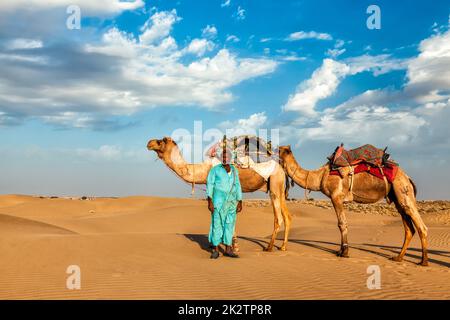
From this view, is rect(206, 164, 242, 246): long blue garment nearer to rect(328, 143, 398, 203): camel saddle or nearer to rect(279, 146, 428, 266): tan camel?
rect(279, 146, 428, 266): tan camel

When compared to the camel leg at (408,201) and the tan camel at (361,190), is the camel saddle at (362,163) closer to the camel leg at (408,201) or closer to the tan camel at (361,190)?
the tan camel at (361,190)

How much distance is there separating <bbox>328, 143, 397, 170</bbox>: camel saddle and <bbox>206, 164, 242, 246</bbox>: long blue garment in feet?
8.47

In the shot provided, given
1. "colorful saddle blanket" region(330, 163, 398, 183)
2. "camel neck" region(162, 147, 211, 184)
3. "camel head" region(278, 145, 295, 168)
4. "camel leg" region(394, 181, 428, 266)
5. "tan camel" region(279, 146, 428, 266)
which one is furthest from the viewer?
"camel head" region(278, 145, 295, 168)

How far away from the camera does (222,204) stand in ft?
34.3

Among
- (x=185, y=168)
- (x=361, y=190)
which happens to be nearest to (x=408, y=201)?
(x=361, y=190)

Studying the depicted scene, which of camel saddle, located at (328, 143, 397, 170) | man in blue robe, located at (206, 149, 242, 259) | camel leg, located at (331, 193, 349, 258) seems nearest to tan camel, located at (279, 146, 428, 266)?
camel leg, located at (331, 193, 349, 258)

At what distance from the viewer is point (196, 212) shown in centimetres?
2877

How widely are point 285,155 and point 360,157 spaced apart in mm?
1997

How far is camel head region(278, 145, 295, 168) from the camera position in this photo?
11961 millimetres

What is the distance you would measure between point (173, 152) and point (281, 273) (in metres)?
Answer: 4.55

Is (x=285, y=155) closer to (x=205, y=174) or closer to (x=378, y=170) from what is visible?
(x=205, y=174)

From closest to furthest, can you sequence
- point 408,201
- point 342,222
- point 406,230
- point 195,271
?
point 195,271, point 408,201, point 406,230, point 342,222
